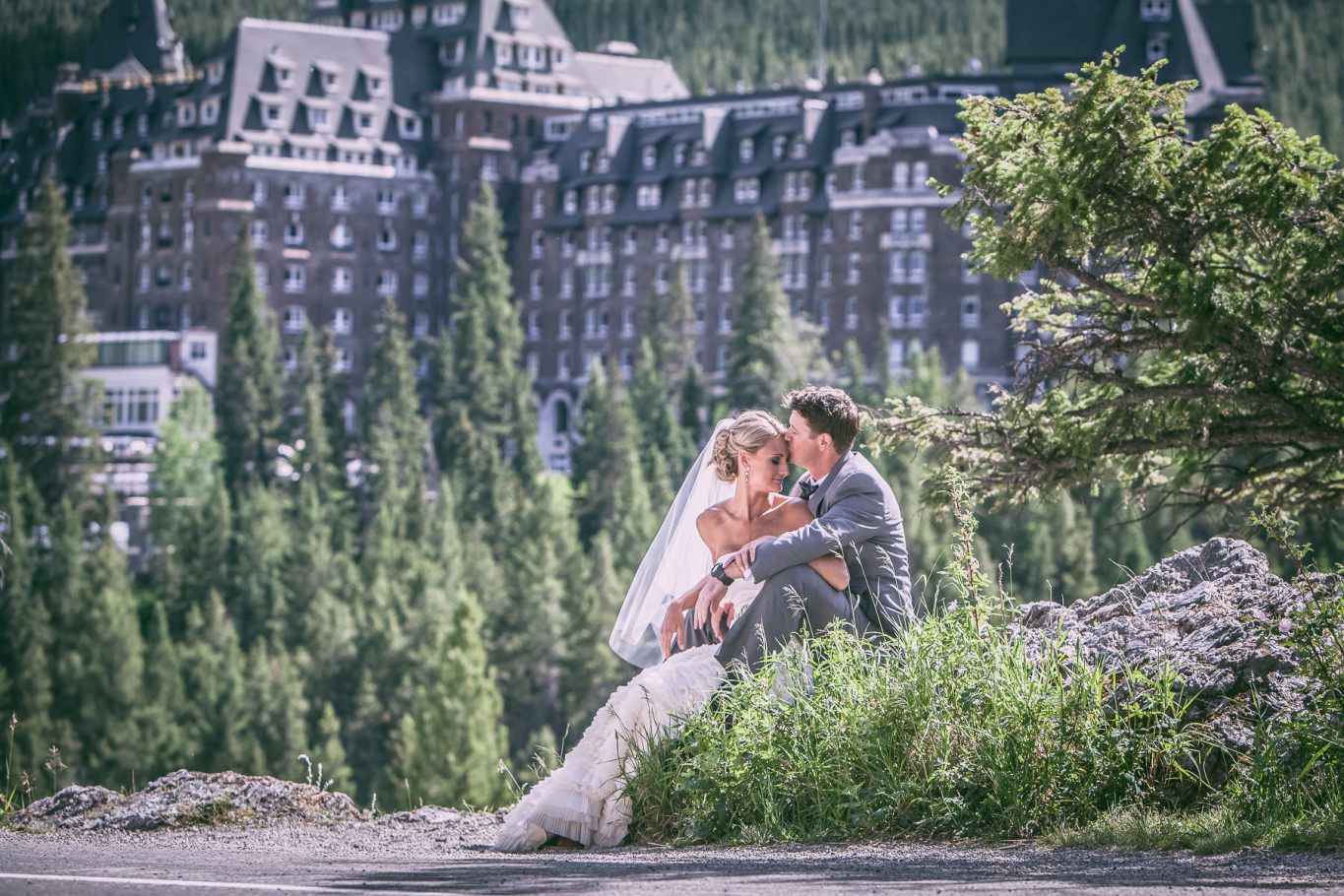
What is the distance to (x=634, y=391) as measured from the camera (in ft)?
286

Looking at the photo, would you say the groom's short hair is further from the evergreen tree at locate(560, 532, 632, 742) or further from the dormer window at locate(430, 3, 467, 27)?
the dormer window at locate(430, 3, 467, 27)

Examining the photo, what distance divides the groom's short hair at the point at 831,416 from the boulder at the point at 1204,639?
1.08 m

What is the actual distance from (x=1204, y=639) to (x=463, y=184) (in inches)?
3867

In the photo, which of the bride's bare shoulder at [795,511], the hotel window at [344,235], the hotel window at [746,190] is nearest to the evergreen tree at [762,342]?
the hotel window at [746,190]

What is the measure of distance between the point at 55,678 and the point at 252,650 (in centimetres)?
687

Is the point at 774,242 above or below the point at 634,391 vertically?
above

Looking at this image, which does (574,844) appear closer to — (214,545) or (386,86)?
(214,545)

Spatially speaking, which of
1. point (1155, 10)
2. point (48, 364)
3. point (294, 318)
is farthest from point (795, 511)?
point (294, 318)

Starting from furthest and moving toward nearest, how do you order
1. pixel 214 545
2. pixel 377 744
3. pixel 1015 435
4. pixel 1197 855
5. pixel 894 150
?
pixel 894 150, pixel 214 545, pixel 377 744, pixel 1015 435, pixel 1197 855

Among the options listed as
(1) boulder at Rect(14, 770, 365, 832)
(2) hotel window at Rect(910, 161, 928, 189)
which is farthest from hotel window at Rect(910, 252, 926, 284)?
(1) boulder at Rect(14, 770, 365, 832)

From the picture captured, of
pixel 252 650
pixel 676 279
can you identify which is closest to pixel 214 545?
pixel 252 650

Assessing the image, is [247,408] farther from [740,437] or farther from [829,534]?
[829,534]

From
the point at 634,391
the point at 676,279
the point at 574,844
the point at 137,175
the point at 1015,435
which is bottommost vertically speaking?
the point at 574,844

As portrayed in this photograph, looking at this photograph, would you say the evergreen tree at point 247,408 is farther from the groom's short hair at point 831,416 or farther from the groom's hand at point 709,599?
the groom's short hair at point 831,416
